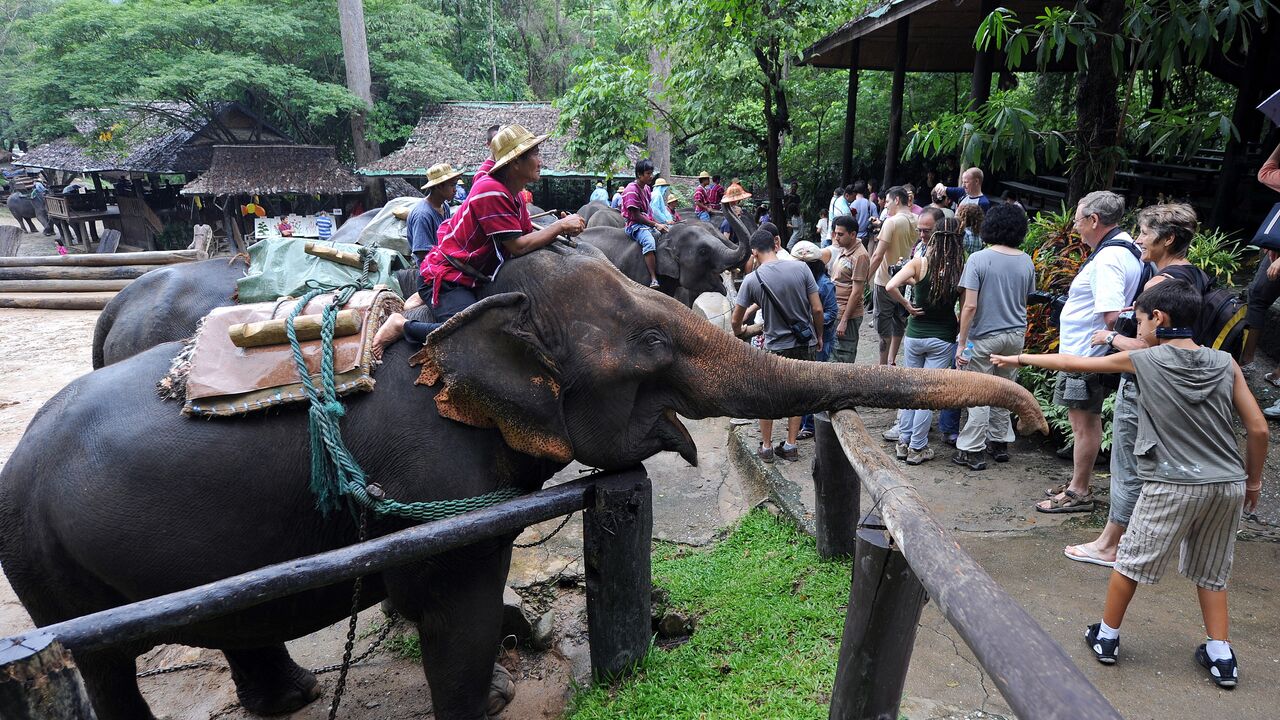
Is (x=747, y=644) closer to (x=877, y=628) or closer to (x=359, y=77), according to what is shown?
(x=877, y=628)

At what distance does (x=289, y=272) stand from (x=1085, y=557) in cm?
467

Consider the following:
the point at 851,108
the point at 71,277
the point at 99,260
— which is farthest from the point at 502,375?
the point at 71,277

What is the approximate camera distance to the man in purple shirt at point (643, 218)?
933 centimetres

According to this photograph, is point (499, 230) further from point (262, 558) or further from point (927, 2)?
point (927, 2)

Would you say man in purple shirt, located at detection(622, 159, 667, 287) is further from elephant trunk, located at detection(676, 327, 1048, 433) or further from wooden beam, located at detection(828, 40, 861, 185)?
elephant trunk, located at detection(676, 327, 1048, 433)

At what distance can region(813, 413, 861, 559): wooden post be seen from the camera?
3.99 meters

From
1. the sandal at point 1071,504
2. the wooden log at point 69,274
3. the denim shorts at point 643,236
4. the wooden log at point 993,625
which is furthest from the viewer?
the wooden log at point 69,274

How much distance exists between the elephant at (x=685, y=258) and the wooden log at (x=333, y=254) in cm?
474

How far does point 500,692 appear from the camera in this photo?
3.57m

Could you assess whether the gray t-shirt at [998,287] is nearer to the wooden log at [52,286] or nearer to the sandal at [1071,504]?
the sandal at [1071,504]

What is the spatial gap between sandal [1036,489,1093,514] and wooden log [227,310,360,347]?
4344mm

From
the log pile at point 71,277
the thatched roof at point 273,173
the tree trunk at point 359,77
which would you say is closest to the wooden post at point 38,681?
the log pile at point 71,277

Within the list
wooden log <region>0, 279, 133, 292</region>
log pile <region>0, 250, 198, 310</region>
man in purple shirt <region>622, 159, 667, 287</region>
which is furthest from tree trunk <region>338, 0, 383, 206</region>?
man in purple shirt <region>622, 159, 667, 287</region>

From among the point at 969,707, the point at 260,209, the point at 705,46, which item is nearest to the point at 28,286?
the point at 260,209
